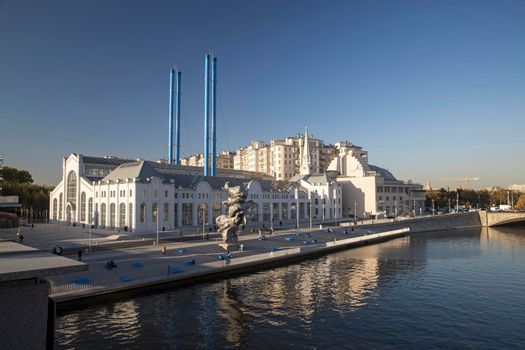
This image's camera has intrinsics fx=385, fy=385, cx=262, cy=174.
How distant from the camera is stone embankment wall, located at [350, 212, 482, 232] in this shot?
117938 millimetres

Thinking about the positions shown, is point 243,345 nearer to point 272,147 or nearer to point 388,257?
point 388,257

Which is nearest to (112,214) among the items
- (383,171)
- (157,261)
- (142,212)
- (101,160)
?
(142,212)

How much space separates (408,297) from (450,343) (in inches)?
502

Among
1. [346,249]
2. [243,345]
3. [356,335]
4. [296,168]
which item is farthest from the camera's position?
[296,168]

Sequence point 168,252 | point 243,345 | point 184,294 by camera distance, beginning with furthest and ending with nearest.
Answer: point 168,252
point 184,294
point 243,345

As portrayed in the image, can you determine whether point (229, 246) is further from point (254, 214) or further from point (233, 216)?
point (254, 214)

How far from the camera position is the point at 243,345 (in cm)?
2747

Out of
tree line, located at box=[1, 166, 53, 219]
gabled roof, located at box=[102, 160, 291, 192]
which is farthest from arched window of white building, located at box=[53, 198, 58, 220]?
gabled roof, located at box=[102, 160, 291, 192]

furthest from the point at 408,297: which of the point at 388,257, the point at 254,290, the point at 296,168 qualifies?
the point at 296,168

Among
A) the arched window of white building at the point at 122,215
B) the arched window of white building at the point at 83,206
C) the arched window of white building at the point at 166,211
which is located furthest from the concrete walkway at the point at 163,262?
the arched window of white building at the point at 83,206

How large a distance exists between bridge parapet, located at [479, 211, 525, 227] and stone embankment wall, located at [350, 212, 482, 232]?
2001 mm

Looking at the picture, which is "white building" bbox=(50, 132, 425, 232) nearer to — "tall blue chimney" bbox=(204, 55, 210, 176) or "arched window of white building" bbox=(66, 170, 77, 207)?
"arched window of white building" bbox=(66, 170, 77, 207)

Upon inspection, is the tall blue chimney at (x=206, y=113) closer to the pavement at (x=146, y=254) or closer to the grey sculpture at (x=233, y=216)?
the pavement at (x=146, y=254)

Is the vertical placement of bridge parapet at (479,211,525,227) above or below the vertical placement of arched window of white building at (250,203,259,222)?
below
